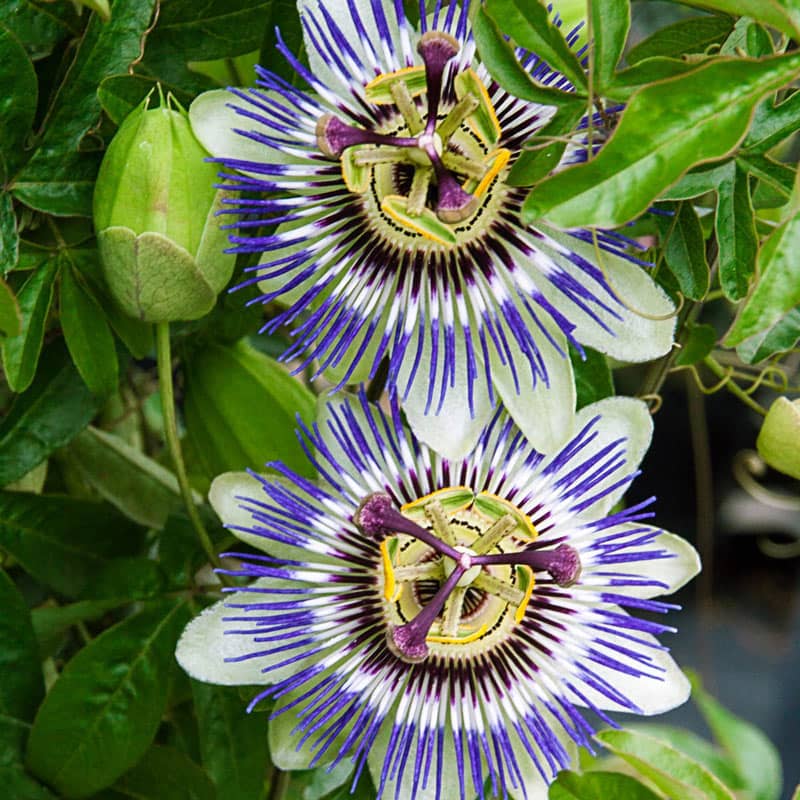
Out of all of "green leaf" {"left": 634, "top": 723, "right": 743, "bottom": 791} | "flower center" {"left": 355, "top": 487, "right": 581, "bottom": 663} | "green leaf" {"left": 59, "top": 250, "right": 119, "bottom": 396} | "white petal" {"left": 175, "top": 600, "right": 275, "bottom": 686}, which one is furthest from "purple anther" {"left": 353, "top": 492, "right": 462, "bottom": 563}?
"green leaf" {"left": 634, "top": 723, "right": 743, "bottom": 791}

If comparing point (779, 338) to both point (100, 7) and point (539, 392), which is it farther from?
point (100, 7)

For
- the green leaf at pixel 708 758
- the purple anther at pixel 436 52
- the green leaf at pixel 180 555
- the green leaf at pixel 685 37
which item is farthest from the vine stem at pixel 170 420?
the green leaf at pixel 708 758

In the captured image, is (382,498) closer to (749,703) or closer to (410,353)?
(410,353)

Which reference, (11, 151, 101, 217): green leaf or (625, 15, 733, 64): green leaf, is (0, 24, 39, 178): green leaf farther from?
(625, 15, 733, 64): green leaf

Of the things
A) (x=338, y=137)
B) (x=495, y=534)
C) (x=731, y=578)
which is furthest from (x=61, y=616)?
(x=731, y=578)

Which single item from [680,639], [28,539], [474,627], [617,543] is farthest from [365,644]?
[680,639]

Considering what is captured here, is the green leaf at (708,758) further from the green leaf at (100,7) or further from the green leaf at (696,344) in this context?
the green leaf at (100,7)

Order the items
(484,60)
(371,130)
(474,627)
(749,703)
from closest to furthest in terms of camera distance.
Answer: (484,60)
(371,130)
(474,627)
(749,703)
